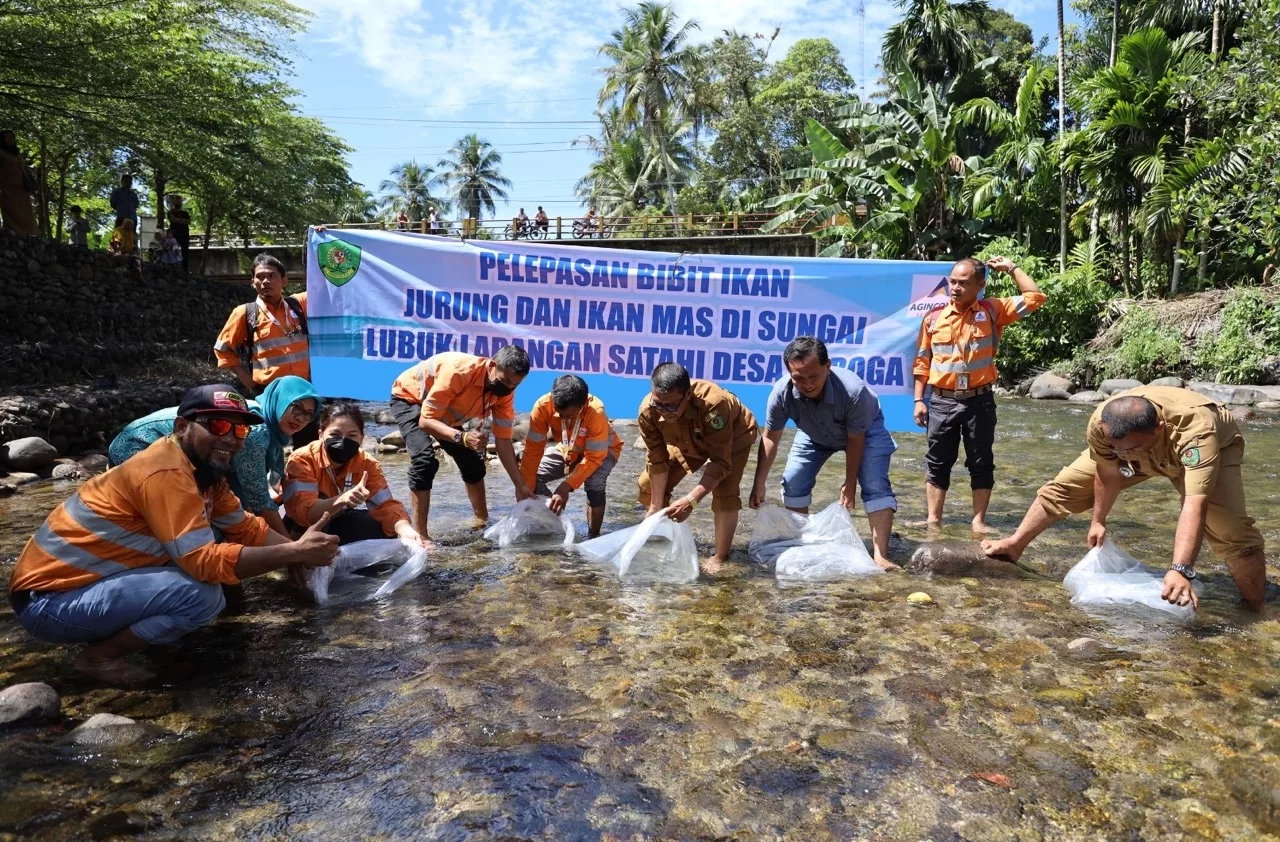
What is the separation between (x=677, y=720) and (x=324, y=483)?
96.4 inches

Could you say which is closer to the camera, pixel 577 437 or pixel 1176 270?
pixel 577 437

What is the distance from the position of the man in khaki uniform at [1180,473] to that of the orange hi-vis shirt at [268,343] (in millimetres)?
4555

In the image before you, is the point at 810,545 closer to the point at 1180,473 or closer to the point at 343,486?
the point at 1180,473

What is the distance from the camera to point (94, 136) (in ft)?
47.7

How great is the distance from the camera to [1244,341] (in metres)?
14.2

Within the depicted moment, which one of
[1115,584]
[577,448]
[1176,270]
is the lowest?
[1115,584]

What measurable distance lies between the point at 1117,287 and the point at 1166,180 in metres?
3.93

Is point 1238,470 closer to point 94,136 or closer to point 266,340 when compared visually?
point 266,340

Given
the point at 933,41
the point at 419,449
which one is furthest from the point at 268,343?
the point at 933,41

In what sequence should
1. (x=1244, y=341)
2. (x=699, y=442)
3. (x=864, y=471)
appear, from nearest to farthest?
(x=699, y=442)
(x=864, y=471)
(x=1244, y=341)

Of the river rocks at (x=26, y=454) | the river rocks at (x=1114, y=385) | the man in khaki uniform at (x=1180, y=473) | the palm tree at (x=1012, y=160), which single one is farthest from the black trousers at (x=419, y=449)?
the palm tree at (x=1012, y=160)

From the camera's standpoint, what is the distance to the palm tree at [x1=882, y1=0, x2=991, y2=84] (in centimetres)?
2358

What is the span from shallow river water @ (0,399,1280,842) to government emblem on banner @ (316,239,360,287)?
2495mm

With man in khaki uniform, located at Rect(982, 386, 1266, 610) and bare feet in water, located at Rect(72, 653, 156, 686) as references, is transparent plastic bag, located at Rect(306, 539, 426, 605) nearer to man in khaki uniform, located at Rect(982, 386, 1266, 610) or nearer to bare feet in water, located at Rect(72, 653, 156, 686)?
bare feet in water, located at Rect(72, 653, 156, 686)
